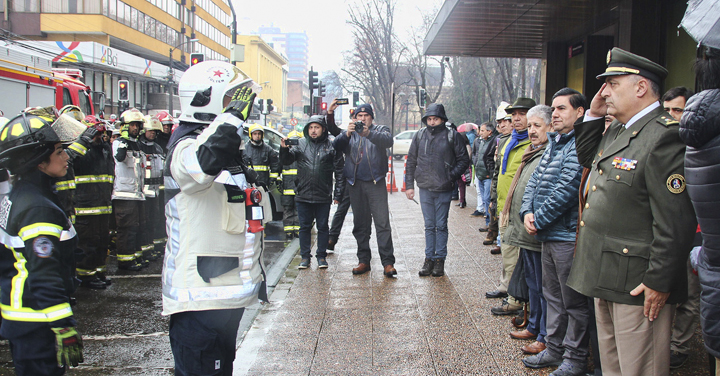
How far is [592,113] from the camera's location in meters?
3.46

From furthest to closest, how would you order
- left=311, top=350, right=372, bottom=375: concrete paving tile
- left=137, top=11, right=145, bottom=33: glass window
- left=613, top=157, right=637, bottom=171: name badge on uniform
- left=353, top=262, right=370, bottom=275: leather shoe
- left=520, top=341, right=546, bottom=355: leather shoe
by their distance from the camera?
left=137, top=11, right=145, bottom=33: glass window
left=353, top=262, right=370, bottom=275: leather shoe
left=520, top=341, right=546, bottom=355: leather shoe
left=311, top=350, right=372, bottom=375: concrete paving tile
left=613, top=157, right=637, bottom=171: name badge on uniform

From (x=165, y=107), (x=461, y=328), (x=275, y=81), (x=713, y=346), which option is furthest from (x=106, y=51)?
(x=275, y=81)

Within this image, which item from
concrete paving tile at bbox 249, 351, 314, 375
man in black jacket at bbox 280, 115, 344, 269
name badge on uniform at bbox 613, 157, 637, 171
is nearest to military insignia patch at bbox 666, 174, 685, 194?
name badge on uniform at bbox 613, 157, 637, 171

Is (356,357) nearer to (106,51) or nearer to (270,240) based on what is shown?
(270,240)

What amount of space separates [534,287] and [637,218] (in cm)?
186

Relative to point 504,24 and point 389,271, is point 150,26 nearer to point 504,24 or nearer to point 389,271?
point 504,24

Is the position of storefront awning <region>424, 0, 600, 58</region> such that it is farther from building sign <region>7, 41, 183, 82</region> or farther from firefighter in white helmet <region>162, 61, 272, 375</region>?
building sign <region>7, 41, 183, 82</region>

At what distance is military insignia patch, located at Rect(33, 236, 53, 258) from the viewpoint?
260cm

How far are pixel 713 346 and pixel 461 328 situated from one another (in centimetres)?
260

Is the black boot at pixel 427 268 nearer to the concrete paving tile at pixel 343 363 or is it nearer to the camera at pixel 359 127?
the camera at pixel 359 127

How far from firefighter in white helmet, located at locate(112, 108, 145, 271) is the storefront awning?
18.0 ft

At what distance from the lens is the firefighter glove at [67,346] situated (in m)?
2.56

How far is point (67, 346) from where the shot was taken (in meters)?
2.58

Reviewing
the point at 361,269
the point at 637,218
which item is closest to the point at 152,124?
the point at 361,269
